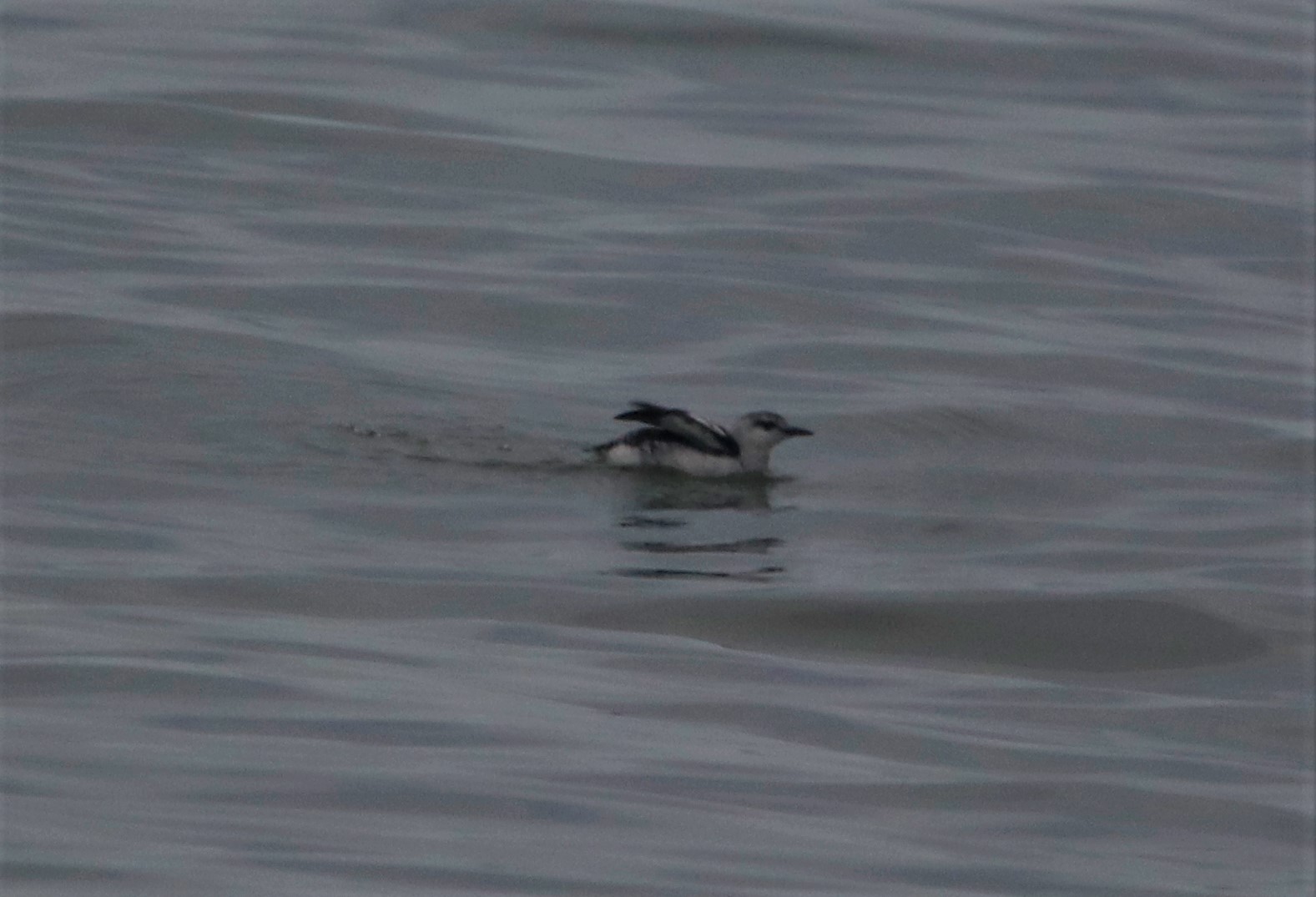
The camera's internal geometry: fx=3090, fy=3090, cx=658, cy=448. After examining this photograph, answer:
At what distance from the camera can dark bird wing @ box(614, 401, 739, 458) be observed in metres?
15.9

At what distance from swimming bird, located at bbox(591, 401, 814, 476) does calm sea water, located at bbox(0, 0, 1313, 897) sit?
0.61 feet

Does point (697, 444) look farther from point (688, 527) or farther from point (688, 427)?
point (688, 527)

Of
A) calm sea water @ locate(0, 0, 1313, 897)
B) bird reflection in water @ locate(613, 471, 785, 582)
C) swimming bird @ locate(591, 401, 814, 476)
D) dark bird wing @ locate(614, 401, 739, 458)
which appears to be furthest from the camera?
swimming bird @ locate(591, 401, 814, 476)

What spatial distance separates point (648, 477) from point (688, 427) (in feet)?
1.31

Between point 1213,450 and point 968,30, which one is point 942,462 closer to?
point 1213,450

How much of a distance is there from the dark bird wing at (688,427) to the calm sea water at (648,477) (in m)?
0.29

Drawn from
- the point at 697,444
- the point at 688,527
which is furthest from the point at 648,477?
the point at 688,527

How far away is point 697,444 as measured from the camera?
16234mm

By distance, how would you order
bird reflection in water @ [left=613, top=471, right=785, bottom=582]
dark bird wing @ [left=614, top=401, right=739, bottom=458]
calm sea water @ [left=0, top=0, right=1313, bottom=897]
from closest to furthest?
calm sea water @ [left=0, top=0, right=1313, bottom=897]
bird reflection in water @ [left=613, top=471, right=785, bottom=582]
dark bird wing @ [left=614, top=401, right=739, bottom=458]

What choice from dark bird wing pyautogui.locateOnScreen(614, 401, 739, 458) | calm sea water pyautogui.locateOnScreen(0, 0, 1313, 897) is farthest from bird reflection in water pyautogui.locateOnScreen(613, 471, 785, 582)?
dark bird wing pyautogui.locateOnScreen(614, 401, 739, 458)

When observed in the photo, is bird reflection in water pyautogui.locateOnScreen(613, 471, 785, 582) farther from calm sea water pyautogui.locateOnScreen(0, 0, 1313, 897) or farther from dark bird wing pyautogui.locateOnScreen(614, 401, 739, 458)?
dark bird wing pyautogui.locateOnScreen(614, 401, 739, 458)

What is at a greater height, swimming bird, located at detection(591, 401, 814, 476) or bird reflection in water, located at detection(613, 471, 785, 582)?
swimming bird, located at detection(591, 401, 814, 476)

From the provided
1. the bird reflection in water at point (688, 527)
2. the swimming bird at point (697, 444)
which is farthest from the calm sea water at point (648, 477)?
the swimming bird at point (697, 444)

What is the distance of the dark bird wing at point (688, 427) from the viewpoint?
15.9m
